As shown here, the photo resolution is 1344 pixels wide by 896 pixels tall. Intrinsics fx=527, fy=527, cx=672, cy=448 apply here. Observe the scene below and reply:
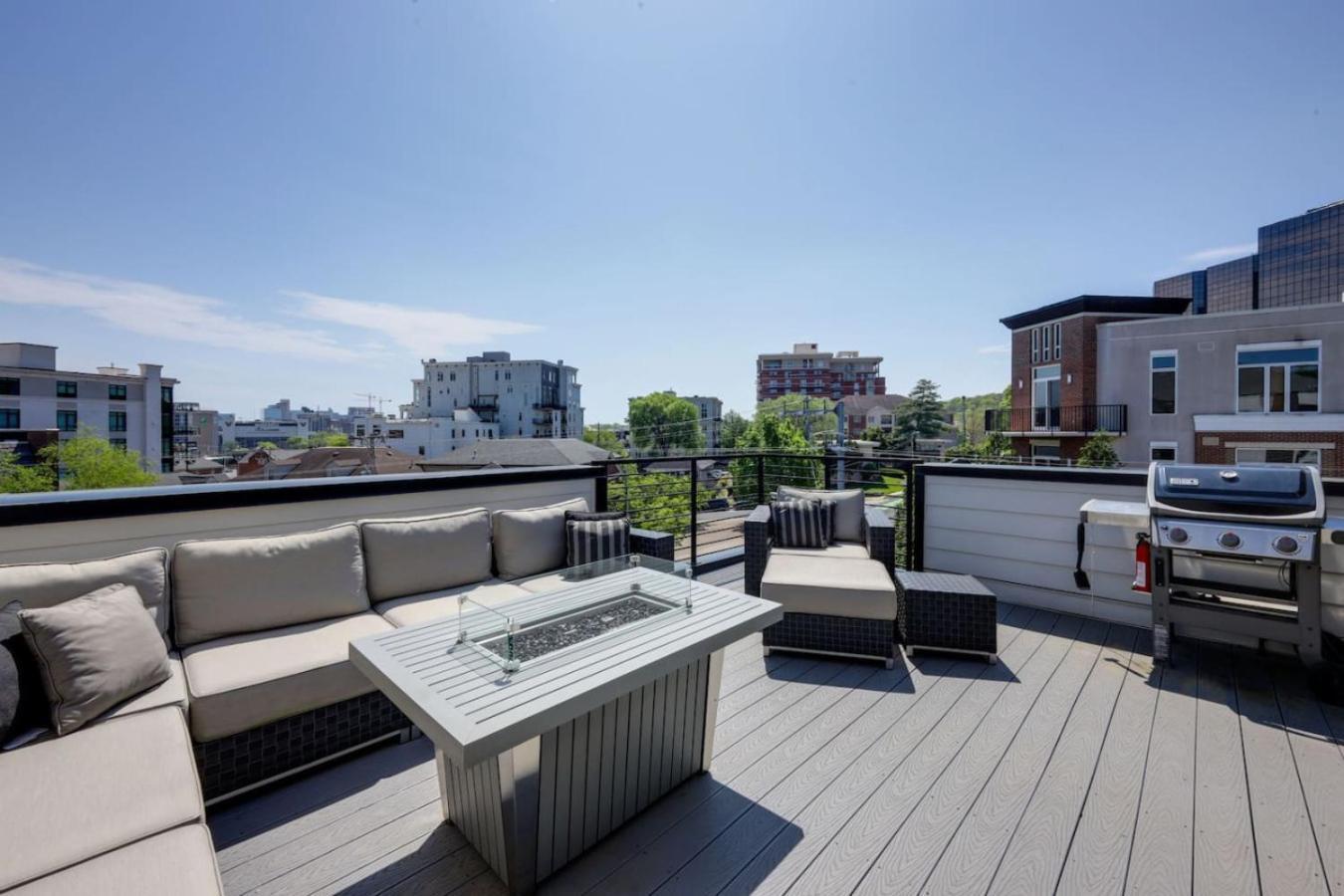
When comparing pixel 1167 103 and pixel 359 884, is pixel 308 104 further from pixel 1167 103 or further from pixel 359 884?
pixel 1167 103

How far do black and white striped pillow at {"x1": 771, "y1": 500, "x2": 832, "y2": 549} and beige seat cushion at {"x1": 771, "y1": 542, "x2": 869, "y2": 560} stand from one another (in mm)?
55

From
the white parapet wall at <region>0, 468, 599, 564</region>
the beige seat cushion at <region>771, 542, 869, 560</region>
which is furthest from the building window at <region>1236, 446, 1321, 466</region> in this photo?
the white parapet wall at <region>0, 468, 599, 564</region>

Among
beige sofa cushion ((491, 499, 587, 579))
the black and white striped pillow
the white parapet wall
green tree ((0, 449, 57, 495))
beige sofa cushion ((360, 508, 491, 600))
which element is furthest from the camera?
green tree ((0, 449, 57, 495))

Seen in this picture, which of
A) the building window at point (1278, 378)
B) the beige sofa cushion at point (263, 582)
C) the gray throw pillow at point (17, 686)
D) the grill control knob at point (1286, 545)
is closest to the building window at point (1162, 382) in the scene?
the building window at point (1278, 378)

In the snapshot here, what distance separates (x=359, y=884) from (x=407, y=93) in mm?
6431

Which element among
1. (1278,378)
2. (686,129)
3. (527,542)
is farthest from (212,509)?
(1278,378)

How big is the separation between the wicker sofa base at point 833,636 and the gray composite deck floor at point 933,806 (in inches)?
9.2

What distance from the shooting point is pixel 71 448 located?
22.9 meters

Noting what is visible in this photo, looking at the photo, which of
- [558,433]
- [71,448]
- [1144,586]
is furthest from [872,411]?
[71,448]

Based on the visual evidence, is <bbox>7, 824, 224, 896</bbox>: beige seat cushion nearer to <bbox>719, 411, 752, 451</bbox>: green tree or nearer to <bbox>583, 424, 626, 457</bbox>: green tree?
<bbox>719, 411, 752, 451</bbox>: green tree

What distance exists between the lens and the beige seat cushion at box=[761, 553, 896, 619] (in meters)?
2.78

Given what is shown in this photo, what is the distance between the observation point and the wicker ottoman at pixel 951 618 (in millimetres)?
2814

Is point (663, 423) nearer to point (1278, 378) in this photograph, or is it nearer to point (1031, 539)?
point (1278, 378)

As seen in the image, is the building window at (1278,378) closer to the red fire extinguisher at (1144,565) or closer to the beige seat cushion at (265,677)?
the red fire extinguisher at (1144,565)
